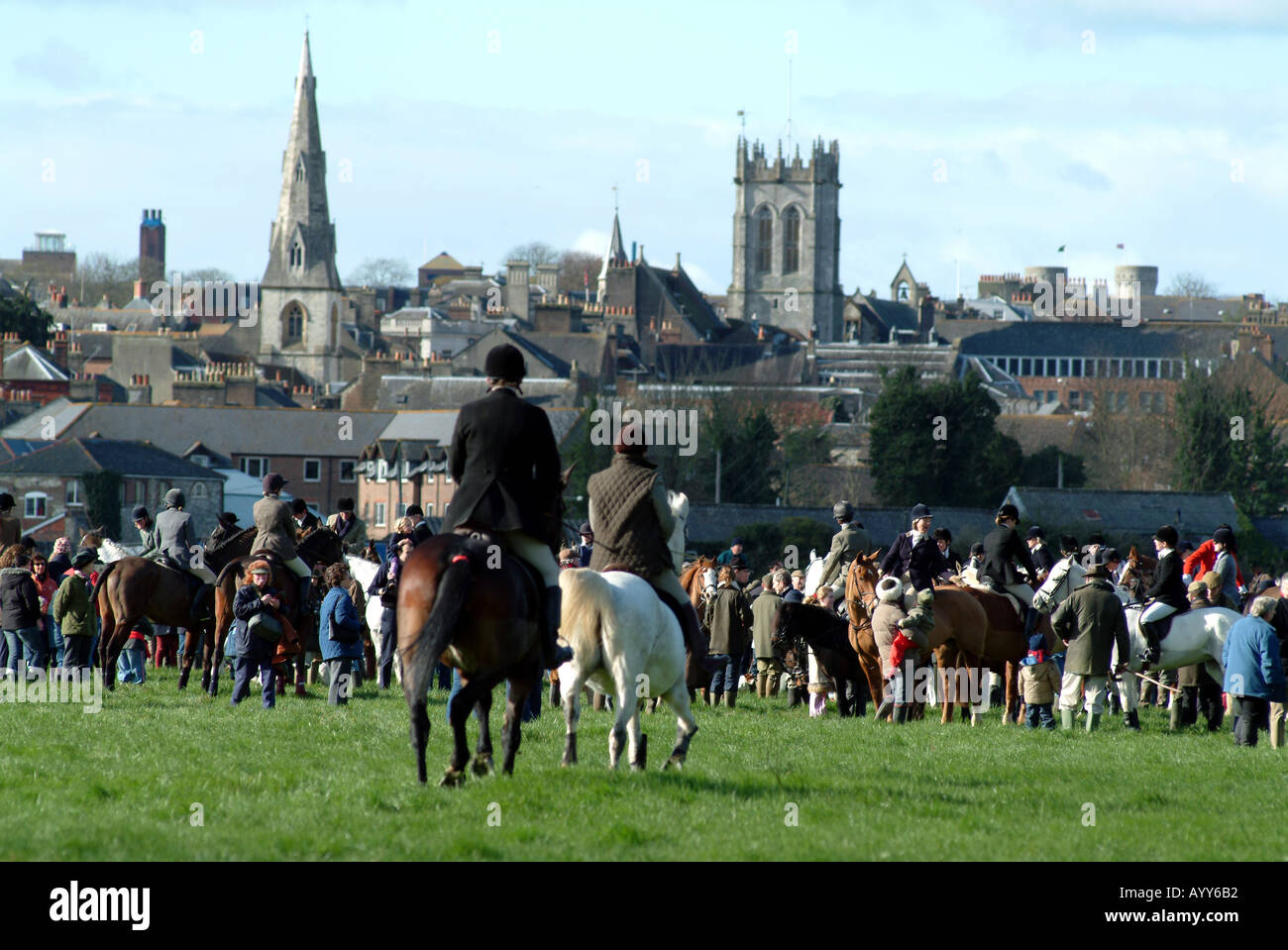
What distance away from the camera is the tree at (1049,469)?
90.3 m

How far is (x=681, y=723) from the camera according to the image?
13.1m

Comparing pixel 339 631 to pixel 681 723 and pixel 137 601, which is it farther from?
pixel 681 723

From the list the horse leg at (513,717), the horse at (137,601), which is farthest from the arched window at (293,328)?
the horse leg at (513,717)

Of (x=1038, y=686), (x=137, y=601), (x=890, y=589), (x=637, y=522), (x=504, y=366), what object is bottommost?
(x=1038, y=686)

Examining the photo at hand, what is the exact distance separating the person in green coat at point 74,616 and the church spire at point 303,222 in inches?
5125

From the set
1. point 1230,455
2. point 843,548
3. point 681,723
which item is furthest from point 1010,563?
point 1230,455

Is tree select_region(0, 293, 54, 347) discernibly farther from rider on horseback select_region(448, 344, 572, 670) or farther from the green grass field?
rider on horseback select_region(448, 344, 572, 670)

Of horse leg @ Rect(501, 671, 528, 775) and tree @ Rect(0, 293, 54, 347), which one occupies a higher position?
tree @ Rect(0, 293, 54, 347)

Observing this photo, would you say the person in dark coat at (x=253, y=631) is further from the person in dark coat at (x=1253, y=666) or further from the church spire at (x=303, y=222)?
the church spire at (x=303, y=222)

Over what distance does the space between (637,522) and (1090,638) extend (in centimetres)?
699

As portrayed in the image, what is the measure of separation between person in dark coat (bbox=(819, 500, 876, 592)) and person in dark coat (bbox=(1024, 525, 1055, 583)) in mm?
2500

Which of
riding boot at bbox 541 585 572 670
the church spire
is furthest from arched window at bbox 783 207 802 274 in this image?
riding boot at bbox 541 585 572 670

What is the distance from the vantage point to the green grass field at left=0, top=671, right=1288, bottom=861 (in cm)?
934
